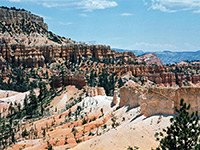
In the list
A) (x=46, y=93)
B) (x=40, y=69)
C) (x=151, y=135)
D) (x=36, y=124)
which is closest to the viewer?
(x=151, y=135)

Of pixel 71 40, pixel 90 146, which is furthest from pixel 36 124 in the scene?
pixel 71 40

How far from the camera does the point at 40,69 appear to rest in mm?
119125

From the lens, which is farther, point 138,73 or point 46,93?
point 138,73

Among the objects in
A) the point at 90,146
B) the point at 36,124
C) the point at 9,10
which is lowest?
the point at 36,124

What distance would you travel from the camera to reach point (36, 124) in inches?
2530

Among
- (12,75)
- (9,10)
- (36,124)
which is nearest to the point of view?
(36,124)

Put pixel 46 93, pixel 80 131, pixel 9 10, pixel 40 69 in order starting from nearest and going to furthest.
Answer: pixel 80 131
pixel 46 93
pixel 40 69
pixel 9 10

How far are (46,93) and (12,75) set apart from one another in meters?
29.9

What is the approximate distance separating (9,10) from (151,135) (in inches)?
5371

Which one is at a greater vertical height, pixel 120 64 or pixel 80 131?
pixel 120 64

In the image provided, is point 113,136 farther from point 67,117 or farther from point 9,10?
point 9,10

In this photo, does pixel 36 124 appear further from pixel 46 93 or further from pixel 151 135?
pixel 151 135

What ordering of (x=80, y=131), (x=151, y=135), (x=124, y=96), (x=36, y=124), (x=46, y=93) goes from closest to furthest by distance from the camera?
(x=151, y=135), (x=80, y=131), (x=124, y=96), (x=36, y=124), (x=46, y=93)

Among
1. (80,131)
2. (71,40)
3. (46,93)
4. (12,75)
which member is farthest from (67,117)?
(71,40)
